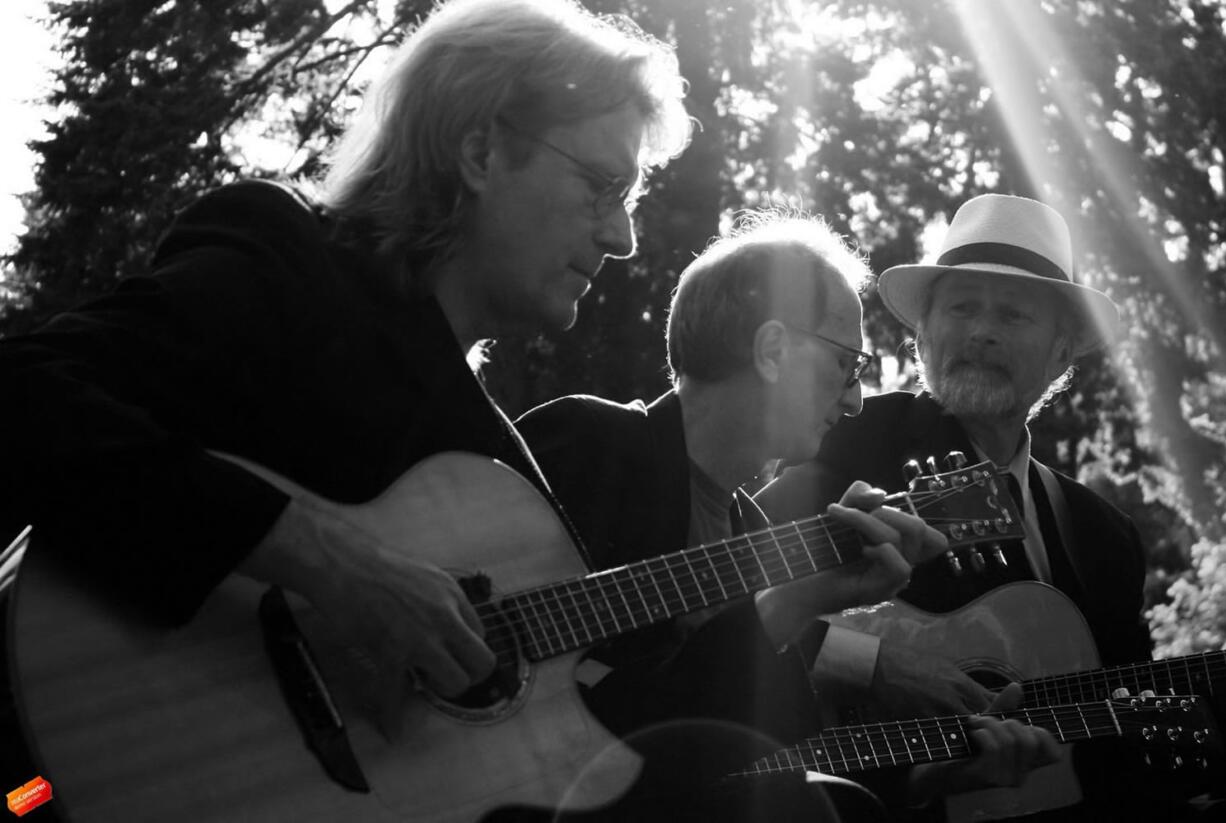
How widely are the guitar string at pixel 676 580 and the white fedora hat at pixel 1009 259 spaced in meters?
1.83

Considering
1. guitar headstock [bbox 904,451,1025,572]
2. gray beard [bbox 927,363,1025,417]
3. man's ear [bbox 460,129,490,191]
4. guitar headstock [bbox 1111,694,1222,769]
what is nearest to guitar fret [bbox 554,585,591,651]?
man's ear [bbox 460,129,490,191]

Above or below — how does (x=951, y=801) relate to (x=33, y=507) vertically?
Result: below

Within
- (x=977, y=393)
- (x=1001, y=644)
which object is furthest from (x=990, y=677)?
(x=977, y=393)

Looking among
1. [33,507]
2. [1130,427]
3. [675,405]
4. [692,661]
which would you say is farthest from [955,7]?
[33,507]

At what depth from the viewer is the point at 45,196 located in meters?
12.9

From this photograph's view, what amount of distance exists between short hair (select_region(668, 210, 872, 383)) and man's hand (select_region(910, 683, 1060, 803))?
118 centimetres

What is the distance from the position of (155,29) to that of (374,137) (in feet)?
38.7

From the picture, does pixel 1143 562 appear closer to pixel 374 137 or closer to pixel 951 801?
pixel 951 801

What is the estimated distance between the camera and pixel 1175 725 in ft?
12.3

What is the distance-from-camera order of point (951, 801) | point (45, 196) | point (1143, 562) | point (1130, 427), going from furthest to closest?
point (1130, 427), point (45, 196), point (1143, 562), point (951, 801)

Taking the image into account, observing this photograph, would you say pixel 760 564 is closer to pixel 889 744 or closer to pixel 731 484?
pixel 731 484

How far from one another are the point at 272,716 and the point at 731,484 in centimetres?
164

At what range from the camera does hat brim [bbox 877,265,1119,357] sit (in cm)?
469

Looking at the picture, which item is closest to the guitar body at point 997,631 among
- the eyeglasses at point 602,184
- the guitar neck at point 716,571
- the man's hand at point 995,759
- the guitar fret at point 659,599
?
the man's hand at point 995,759
